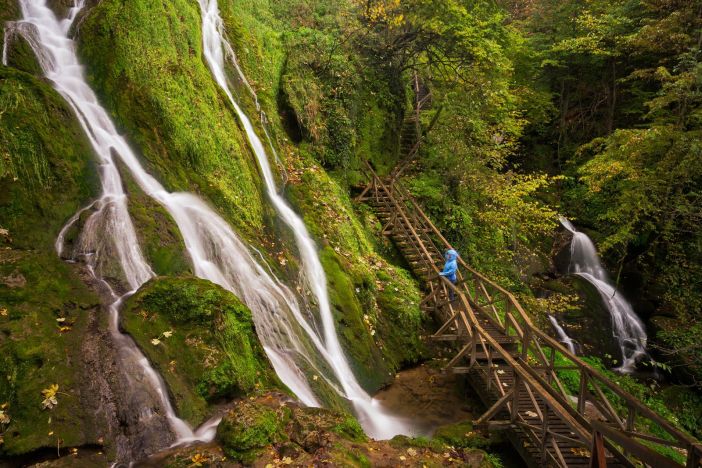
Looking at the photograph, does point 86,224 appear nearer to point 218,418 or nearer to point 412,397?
point 218,418

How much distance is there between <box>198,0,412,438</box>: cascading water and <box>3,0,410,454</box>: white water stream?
28mm

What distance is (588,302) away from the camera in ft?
50.6

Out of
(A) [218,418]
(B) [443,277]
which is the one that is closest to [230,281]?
(A) [218,418]

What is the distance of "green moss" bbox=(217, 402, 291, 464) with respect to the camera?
14.4 feet

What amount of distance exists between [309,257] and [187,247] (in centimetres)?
316

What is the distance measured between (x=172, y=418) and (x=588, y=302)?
1494 cm

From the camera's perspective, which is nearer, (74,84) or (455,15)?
(74,84)

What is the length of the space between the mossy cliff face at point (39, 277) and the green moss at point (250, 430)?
1206 mm

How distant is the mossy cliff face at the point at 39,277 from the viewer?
13.7 ft

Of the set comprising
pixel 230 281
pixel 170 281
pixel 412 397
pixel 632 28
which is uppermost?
pixel 632 28

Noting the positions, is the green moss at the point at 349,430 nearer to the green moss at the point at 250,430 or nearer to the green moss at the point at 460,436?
the green moss at the point at 250,430

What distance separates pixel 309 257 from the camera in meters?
9.55

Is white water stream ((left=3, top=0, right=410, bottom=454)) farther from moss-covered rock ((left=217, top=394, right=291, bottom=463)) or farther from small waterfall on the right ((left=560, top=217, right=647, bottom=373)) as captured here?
small waterfall on the right ((left=560, top=217, right=647, bottom=373))

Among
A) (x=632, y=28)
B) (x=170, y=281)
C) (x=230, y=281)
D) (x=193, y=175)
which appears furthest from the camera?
(x=632, y=28)
